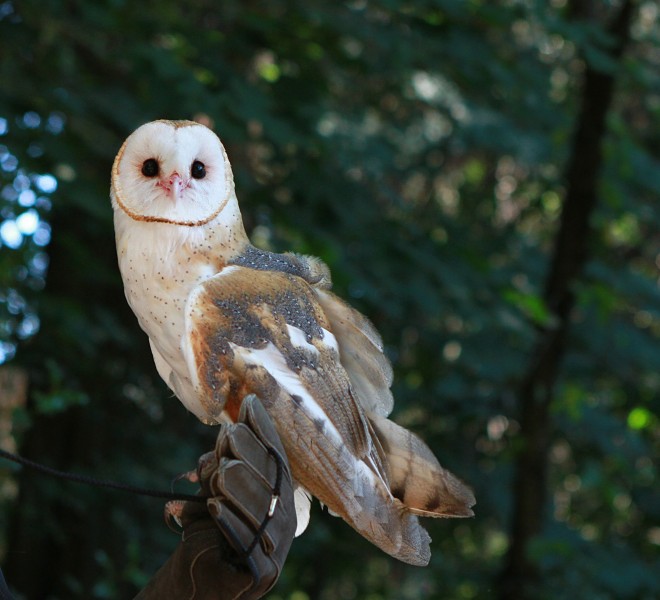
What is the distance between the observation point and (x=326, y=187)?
4.86 m

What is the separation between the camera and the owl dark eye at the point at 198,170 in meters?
2.03

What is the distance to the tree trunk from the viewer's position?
5742mm

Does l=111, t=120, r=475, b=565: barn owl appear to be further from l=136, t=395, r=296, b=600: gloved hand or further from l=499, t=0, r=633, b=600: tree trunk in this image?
l=499, t=0, r=633, b=600: tree trunk

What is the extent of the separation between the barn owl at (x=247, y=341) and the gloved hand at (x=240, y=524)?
0.33 ft

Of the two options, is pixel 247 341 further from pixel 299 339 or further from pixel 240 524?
pixel 240 524

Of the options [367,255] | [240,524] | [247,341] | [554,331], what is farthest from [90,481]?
[554,331]

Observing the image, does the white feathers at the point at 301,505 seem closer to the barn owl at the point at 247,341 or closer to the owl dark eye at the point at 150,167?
the barn owl at the point at 247,341

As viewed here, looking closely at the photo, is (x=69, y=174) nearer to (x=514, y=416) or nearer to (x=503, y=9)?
(x=503, y=9)

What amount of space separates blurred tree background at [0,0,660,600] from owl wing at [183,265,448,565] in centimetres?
187

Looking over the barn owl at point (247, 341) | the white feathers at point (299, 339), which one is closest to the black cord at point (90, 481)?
the barn owl at point (247, 341)

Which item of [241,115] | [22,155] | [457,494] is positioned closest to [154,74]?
[241,115]

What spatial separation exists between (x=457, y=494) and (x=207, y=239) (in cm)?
75

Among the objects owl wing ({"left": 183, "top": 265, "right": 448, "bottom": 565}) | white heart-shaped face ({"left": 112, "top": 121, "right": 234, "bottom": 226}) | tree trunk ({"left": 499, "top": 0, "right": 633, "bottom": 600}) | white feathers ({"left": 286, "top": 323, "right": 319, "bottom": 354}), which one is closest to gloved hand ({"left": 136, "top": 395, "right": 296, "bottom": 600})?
owl wing ({"left": 183, "top": 265, "right": 448, "bottom": 565})

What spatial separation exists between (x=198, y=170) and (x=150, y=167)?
0.33 feet
